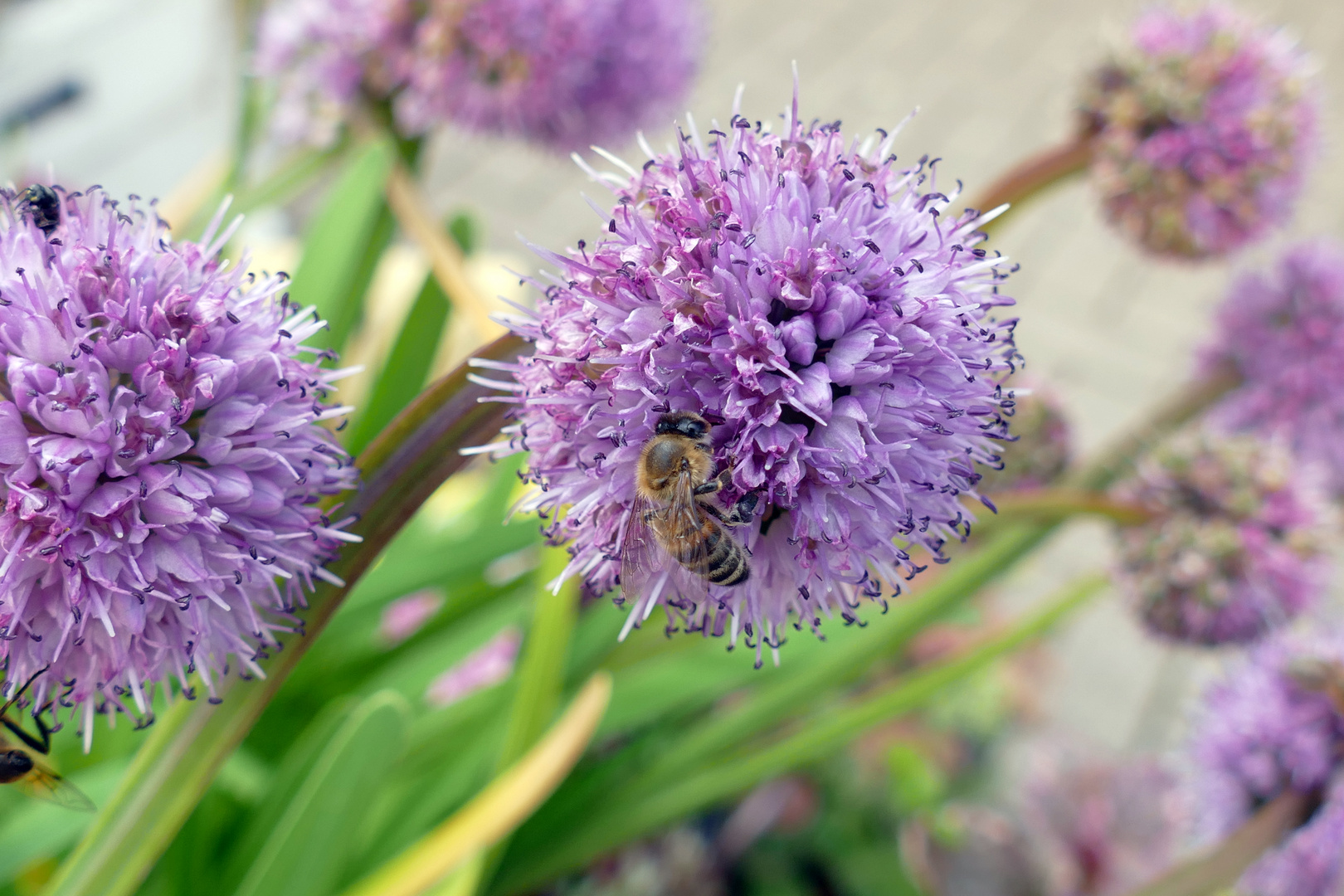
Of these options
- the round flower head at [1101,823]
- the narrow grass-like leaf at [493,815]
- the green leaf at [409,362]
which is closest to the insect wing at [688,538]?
the narrow grass-like leaf at [493,815]

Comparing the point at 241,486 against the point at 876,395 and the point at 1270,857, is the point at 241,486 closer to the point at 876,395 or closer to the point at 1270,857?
the point at 876,395

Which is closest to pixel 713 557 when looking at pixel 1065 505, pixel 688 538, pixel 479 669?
pixel 688 538

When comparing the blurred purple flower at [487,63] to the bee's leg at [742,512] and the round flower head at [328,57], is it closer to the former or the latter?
the round flower head at [328,57]

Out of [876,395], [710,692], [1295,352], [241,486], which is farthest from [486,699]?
[1295,352]

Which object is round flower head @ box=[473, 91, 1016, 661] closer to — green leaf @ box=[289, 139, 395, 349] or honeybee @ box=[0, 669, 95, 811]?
honeybee @ box=[0, 669, 95, 811]

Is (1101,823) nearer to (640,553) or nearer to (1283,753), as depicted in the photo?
(1283,753)
